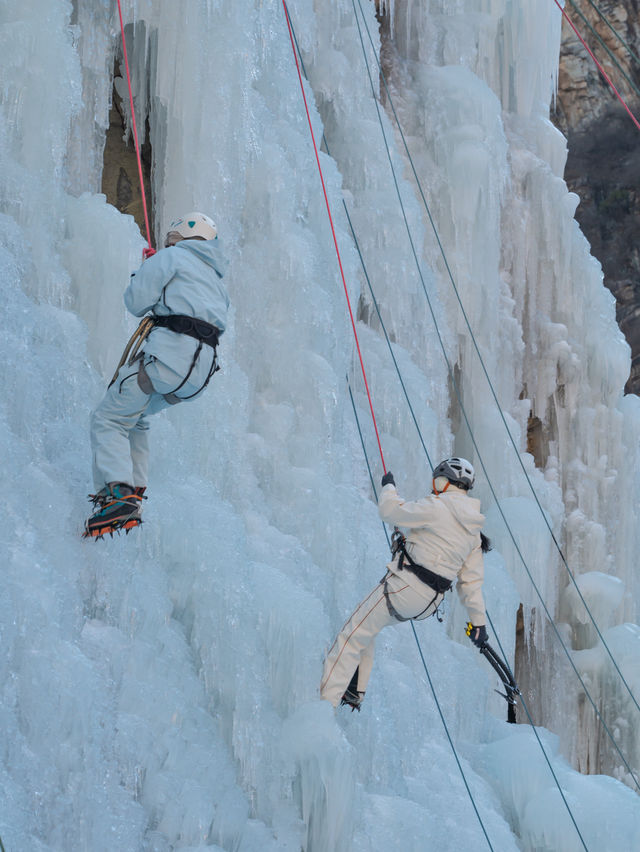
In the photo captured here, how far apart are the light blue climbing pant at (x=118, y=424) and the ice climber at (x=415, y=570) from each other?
1.23 meters

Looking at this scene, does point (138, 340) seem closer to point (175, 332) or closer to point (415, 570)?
point (175, 332)

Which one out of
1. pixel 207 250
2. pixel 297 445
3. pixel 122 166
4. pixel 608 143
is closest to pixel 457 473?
pixel 297 445

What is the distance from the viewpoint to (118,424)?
380 cm

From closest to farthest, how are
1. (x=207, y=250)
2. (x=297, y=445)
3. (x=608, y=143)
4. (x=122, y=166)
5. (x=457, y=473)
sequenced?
1. (x=207, y=250)
2. (x=457, y=473)
3. (x=297, y=445)
4. (x=122, y=166)
5. (x=608, y=143)

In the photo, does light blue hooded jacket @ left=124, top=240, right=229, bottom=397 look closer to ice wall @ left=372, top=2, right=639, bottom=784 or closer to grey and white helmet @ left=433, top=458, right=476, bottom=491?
grey and white helmet @ left=433, top=458, right=476, bottom=491

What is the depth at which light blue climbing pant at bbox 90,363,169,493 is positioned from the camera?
3.68 metres

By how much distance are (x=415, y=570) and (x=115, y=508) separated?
1.51m

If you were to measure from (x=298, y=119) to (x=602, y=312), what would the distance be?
4997 mm

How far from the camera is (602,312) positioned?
1084 cm

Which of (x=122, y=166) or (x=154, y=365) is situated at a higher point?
(x=122, y=166)

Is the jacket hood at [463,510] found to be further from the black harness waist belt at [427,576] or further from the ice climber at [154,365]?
the ice climber at [154,365]

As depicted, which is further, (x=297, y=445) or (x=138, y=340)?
(x=297, y=445)

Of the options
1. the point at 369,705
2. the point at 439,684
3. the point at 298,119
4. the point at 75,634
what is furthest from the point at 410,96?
the point at 75,634

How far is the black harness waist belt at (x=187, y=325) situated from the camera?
12.4 feet
